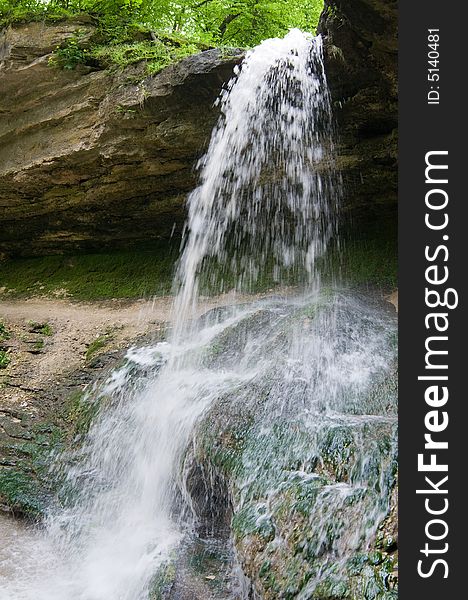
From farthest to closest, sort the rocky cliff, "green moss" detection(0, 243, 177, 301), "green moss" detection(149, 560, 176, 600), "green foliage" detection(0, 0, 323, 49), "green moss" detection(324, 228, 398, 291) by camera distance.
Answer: "green moss" detection(0, 243, 177, 301) < "green foliage" detection(0, 0, 323, 49) < "green moss" detection(324, 228, 398, 291) < the rocky cliff < "green moss" detection(149, 560, 176, 600)

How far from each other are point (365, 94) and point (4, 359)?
17.0 feet

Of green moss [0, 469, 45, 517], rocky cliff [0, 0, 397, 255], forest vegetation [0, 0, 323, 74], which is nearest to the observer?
green moss [0, 469, 45, 517]

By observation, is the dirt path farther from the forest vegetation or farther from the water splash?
the forest vegetation

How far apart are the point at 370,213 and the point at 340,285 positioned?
1148mm

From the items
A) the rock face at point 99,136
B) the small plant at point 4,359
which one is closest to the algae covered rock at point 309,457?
the small plant at point 4,359

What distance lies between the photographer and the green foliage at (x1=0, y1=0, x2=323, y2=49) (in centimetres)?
798

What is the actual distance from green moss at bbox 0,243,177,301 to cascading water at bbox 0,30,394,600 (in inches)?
20.6

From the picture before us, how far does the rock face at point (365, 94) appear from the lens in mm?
5312

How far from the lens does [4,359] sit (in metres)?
7.11

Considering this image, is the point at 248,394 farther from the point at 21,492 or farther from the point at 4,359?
the point at 4,359

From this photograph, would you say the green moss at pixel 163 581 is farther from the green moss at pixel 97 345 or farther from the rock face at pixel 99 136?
the rock face at pixel 99 136

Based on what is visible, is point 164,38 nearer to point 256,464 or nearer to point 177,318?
point 177,318

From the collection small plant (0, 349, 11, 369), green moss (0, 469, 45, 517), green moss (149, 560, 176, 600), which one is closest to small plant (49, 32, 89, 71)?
small plant (0, 349, 11, 369)

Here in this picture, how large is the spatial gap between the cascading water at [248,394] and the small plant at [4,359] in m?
1.48
